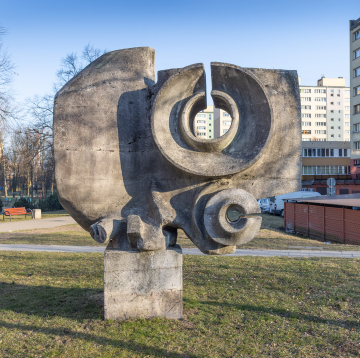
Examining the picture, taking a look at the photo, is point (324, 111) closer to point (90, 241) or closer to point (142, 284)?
point (90, 241)

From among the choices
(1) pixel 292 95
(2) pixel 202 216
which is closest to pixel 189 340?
(2) pixel 202 216

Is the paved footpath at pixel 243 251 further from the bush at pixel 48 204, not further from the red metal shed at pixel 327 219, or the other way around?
the bush at pixel 48 204

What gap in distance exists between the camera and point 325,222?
15141mm

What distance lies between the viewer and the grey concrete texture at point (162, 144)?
4.87 m

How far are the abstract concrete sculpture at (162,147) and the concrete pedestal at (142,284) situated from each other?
173mm

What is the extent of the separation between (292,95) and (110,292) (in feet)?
11.9

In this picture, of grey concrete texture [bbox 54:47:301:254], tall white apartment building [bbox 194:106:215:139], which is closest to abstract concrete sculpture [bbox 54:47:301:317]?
grey concrete texture [bbox 54:47:301:254]

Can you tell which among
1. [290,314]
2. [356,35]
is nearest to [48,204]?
[290,314]

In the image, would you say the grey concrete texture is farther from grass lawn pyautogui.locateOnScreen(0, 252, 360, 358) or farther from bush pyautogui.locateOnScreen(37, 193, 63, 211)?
bush pyautogui.locateOnScreen(37, 193, 63, 211)

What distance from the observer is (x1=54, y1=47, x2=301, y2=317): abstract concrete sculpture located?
4855 mm

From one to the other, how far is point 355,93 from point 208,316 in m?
44.3

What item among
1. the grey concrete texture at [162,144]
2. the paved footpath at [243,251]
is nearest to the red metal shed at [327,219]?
the paved footpath at [243,251]

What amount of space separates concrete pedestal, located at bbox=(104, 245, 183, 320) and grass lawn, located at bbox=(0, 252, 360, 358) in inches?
6.3

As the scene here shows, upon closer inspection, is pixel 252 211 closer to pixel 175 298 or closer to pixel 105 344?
pixel 175 298
